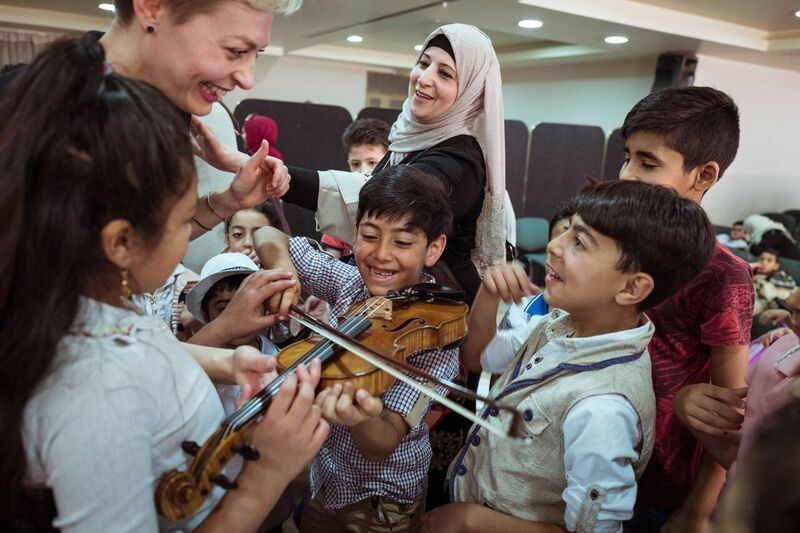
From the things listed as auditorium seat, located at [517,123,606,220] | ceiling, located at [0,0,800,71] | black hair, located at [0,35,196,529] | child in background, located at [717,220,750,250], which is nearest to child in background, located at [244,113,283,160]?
black hair, located at [0,35,196,529]

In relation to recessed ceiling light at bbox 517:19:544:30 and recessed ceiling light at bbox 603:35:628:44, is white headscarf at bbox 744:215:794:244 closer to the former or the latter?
recessed ceiling light at bbox 603:35:628:44

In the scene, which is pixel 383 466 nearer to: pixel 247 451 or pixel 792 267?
pixel 247 451

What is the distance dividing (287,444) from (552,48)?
25.6 ft

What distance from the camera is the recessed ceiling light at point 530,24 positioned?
18.2 feet

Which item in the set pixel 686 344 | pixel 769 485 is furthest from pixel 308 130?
pixel 769 485

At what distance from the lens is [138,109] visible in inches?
28.5

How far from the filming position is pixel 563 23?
5484 millimetres

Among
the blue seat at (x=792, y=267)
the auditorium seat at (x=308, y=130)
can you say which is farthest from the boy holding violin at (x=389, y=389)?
the blue seat at (x=792, y=267)

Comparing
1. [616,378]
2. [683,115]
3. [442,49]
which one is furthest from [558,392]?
[442,49]

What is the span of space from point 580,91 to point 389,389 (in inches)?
324

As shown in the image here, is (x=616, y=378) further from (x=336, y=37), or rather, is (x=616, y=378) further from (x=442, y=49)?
(x=336, y=37)

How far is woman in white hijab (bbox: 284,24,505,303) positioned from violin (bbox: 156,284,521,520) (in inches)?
16.4

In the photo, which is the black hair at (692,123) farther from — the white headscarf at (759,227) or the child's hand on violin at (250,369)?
the white headscarf at (759,227)

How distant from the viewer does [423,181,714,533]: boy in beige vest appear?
1.03 meters
